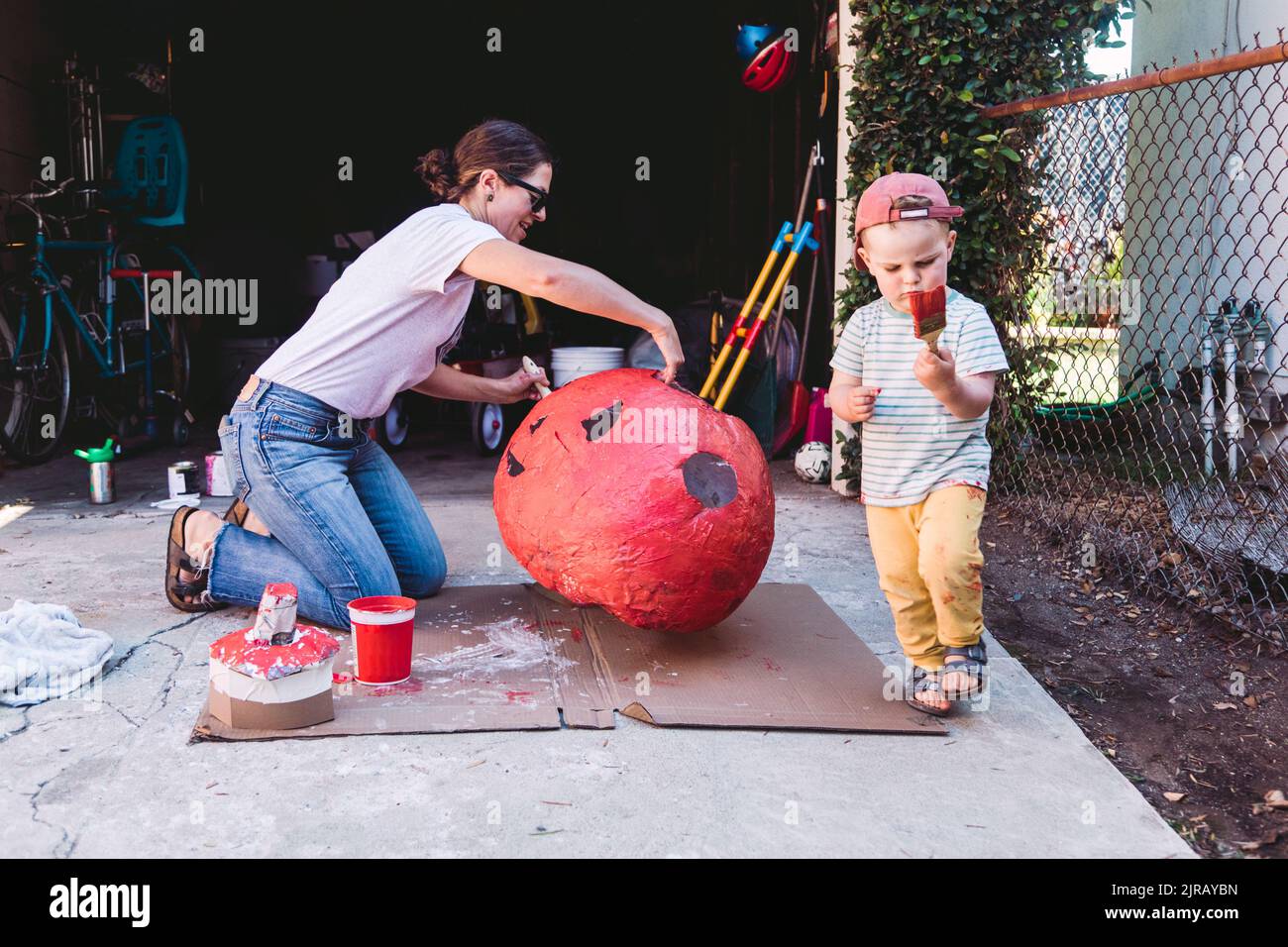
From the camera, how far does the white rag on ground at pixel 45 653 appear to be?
2723mm

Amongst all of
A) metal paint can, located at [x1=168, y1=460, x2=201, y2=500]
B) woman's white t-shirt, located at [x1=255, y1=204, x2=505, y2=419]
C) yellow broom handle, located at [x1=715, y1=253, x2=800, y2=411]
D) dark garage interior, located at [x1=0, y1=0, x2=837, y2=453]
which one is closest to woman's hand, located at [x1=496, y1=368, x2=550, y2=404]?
woman's white t-shirt, located at [x1=255, y1=204, x2=505, y2=419]

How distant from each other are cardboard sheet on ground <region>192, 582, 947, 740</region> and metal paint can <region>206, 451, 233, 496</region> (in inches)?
97.0

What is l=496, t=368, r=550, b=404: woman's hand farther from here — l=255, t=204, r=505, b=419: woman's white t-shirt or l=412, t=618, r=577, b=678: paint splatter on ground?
l=412, t=618, r=577, b=678: paint splatter on ground

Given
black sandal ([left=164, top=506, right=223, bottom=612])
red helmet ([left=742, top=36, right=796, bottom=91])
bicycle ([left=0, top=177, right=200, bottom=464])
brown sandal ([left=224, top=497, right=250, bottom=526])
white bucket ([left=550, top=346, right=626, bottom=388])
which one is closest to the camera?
black sandal ([left=164, top=506, right=223, bottom=612])

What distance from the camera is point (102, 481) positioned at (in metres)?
5.21

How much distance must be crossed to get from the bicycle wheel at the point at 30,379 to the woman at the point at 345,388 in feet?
10.7

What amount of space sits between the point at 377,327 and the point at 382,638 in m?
0.97

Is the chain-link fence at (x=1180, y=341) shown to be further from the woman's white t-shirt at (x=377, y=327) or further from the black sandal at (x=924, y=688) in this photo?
the woman's white t-shirt at (x=377, y=327)

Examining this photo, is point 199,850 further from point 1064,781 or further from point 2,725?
point 1064,781

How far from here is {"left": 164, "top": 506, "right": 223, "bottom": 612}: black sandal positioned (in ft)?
11.3

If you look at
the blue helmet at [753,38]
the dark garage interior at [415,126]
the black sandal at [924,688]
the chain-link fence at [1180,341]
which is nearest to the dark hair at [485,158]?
the black sandal at [924,688]

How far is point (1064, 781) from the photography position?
7.72 feet

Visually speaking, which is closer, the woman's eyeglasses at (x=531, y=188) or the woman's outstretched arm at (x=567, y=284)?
the woman's outstretched arm at (x=567, y=284)
